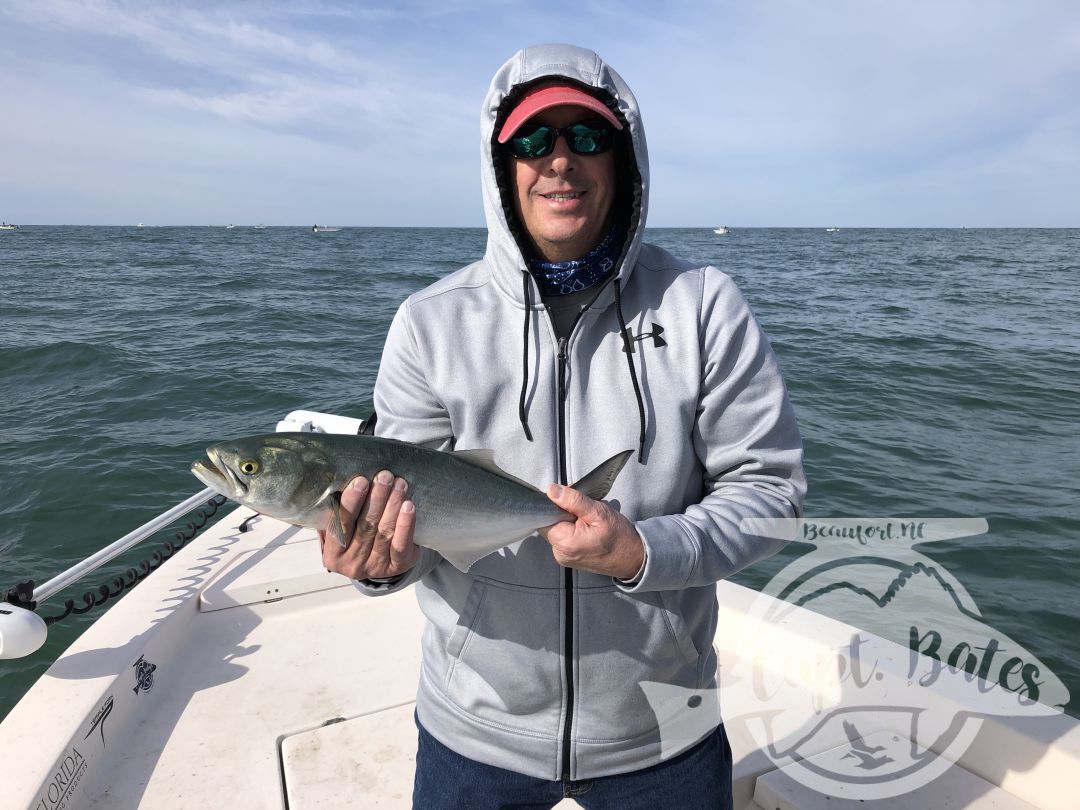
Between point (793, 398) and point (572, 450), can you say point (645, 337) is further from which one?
point (793, 398)

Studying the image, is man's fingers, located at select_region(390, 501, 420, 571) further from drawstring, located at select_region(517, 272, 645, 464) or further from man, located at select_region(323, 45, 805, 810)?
drawstring, located at select_region(517, 272, 645, 464)

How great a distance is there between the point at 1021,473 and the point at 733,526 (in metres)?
9.96

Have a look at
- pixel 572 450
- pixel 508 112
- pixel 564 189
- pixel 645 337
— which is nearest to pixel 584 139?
pixel 564 189

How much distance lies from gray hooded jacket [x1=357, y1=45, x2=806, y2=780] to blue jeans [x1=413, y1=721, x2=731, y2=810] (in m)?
0.05

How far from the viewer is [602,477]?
204 centimetres

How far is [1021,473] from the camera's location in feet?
32.1

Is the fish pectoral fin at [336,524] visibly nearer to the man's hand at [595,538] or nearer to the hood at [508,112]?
the man's hand at [595,538]

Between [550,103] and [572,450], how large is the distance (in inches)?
41.2

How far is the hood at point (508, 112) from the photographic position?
2.21m

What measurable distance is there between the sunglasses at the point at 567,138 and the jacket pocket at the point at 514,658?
1.34 metres

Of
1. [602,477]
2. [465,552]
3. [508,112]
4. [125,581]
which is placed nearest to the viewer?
[602,477]

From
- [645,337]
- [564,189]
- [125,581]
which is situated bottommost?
[125,581]

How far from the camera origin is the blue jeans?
2.11m

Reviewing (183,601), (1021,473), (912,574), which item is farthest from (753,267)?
(183,601)
